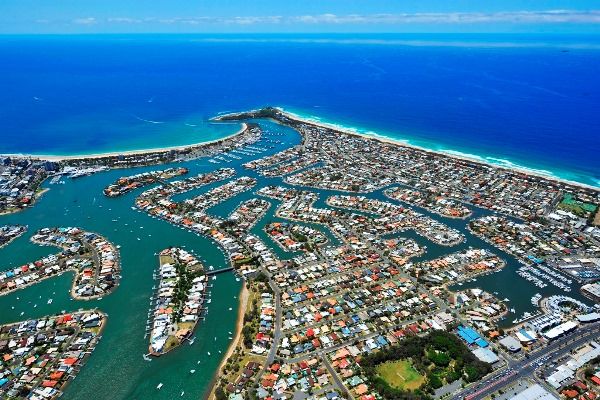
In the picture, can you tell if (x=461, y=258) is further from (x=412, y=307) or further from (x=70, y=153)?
(x=70, y=153)

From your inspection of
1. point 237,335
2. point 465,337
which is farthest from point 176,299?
point 465,337

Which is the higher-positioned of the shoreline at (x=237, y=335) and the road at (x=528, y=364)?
the road at (x=528, y=364)

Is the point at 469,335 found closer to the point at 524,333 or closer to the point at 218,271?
the point at 524,333

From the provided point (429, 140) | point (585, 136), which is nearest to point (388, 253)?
point (429, 140)

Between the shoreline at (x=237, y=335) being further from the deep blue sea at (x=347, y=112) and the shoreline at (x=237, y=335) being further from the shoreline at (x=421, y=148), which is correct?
the deep blue sea at (x=347, y=112)

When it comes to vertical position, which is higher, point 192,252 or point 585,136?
point 585,136

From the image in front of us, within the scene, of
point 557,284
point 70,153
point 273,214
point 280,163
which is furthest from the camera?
point 70,153

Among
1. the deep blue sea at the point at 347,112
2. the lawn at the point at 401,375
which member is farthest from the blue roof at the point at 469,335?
the deep blue sea at the point at 347,112
